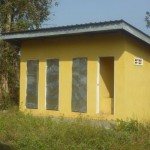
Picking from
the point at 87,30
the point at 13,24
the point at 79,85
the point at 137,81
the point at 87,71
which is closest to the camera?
the point at 87,30

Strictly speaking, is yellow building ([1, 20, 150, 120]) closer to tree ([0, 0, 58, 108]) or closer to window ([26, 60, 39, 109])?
window ([26, 60, 39, 109])

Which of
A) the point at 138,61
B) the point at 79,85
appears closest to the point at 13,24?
the point at 79,85

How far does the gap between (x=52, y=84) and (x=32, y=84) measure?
1130mm

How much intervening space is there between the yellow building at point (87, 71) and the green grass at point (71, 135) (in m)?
1.18

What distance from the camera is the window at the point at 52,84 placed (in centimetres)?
1464

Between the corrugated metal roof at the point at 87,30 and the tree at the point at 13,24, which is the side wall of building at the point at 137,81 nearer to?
the corrugated metal roof at the point at 87,30

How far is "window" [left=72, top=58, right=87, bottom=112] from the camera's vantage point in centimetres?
1377

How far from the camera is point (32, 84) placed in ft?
51.0

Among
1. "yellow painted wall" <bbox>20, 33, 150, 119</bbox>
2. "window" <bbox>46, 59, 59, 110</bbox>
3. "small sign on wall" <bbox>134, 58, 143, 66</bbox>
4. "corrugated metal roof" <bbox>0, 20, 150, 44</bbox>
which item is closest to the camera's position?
"corrugated metal roof" <bbox>0, 20, 150, 44</bbox>

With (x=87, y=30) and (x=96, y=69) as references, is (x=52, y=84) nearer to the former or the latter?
(x=96, y=69)

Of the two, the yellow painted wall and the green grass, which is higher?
the yellow painted wall

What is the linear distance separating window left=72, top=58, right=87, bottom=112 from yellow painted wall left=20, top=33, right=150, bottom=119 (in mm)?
149

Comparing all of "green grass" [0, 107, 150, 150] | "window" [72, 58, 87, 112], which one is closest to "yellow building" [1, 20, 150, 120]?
"window" [72, 58, 87, 112]

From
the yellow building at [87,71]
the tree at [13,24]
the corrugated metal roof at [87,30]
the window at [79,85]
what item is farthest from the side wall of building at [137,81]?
the tree at [13,24]
